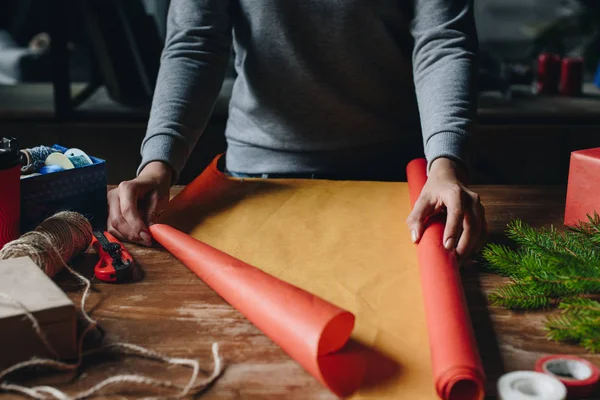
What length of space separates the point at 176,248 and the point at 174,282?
79 millimetres

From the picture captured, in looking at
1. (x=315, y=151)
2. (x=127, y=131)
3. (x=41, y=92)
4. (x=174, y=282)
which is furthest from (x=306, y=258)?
(x=41, y=92)

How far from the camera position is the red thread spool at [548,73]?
2566mm

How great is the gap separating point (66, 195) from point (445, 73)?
2.31 feet

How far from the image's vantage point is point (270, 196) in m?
1.22

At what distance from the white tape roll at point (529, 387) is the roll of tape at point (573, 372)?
0.02 meters

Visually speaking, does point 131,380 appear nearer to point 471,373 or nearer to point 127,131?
point 471,373

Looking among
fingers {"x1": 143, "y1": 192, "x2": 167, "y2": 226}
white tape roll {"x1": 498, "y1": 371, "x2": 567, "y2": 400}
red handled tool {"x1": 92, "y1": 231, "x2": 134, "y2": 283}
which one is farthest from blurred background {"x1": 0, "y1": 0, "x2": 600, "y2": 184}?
white tape roll {"x1": 498, "y1": 371, "x2": 567, "y2": 400}

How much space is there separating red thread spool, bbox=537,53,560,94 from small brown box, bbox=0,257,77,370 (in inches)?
91.1

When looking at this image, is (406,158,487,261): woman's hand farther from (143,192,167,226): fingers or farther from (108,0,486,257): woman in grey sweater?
(143,192,167,226): fingers

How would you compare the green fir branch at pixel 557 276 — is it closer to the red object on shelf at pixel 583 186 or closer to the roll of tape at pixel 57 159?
the red object on shelf at pixel 583 186

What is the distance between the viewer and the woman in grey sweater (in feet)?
3.87

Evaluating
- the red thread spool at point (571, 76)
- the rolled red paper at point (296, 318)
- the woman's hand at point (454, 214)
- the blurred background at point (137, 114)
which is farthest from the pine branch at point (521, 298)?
the red thread spool at point (571, 76)

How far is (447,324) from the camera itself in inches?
28.3

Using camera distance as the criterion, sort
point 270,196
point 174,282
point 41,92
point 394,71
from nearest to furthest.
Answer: point 174,282 → point 270,196 → point 394,71 → point 41,92
